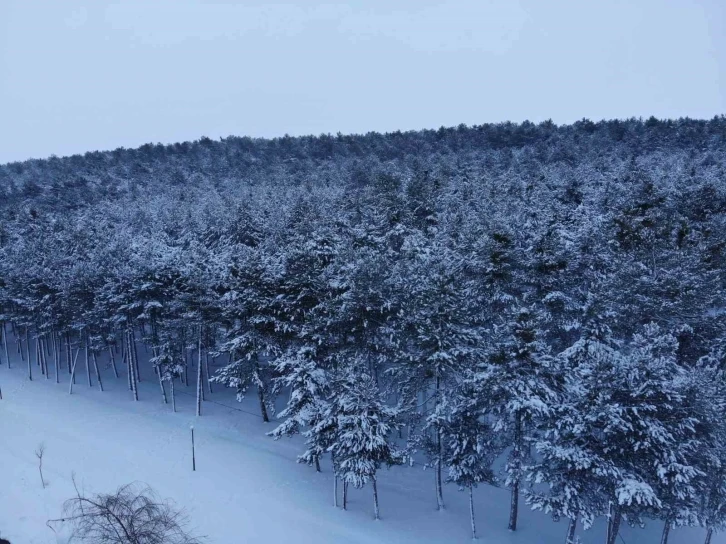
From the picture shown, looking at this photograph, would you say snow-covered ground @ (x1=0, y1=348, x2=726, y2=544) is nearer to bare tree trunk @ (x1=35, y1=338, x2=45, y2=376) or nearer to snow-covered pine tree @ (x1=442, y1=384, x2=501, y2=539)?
snow-covered pine tree @ (x1=442, y1=384, x2=501, y2=539)

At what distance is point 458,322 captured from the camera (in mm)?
22750

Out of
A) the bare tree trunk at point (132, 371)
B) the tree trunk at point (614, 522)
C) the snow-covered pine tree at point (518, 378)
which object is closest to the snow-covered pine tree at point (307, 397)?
the snow-covered pine tree at point (518, 378)

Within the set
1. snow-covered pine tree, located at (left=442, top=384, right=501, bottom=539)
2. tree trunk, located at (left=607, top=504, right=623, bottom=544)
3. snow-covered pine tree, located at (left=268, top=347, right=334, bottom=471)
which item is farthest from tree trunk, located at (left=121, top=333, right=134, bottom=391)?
tree trunk, located at (left=607, top=504, right=623, bottom=544)

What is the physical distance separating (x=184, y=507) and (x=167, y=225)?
34.3 m

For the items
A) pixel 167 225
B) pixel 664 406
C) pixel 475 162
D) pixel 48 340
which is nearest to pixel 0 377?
pixel 48 340

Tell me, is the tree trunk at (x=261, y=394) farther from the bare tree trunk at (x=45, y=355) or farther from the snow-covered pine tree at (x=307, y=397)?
the bare tree trunk at (x=45, y=355)

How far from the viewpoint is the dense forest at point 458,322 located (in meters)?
17.5

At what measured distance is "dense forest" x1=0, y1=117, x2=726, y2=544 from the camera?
57.3 ft

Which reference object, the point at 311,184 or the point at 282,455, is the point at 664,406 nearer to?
the point at 282,455

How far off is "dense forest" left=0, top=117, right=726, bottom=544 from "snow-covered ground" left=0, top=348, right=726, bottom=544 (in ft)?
4.92

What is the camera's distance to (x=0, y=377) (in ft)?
143

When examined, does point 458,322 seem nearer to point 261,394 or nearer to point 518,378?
point 518,378

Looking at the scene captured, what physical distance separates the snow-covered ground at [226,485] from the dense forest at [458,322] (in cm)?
150

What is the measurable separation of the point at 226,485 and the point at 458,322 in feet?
50.1
